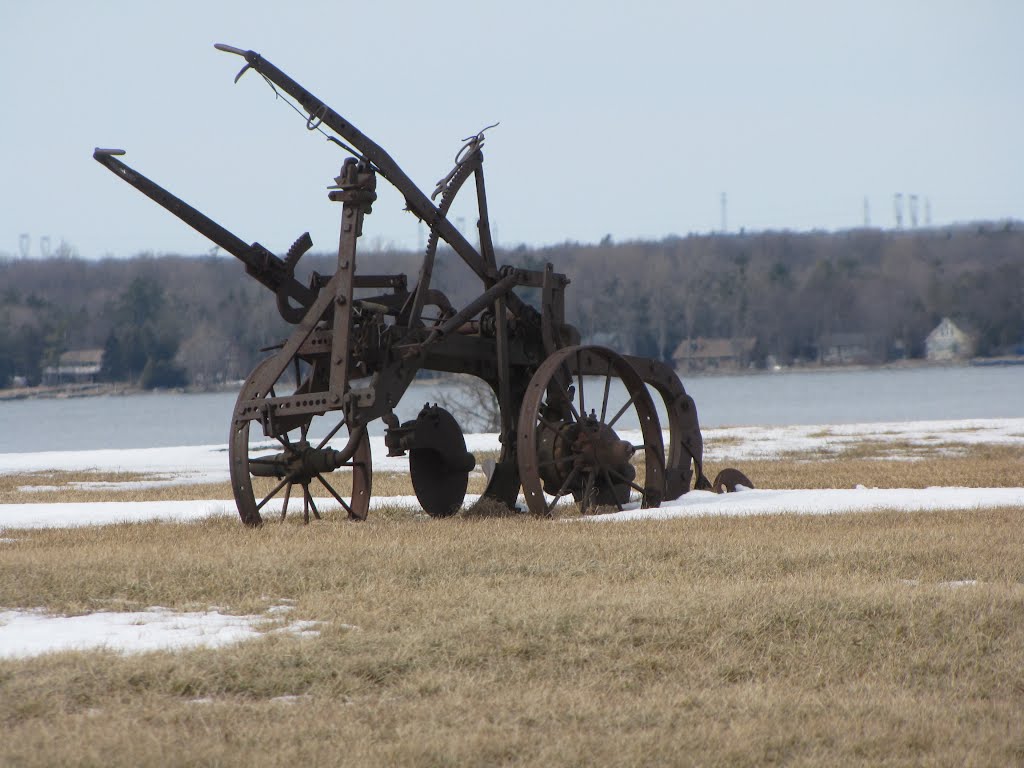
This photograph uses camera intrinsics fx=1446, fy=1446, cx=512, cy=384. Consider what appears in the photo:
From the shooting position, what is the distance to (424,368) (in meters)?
12.1

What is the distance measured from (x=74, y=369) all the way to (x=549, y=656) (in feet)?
299

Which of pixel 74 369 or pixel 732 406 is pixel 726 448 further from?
pixel 74 369

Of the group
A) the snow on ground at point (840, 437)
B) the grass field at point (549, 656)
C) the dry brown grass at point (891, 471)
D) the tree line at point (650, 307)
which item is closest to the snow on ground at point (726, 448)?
the snow on ground at point (840, 437)

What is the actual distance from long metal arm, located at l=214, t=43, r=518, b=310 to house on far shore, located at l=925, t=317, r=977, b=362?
3330 inches

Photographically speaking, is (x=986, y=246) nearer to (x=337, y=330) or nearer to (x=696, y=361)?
(x=696, y=361)

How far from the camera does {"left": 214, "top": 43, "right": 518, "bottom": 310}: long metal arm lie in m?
11.4

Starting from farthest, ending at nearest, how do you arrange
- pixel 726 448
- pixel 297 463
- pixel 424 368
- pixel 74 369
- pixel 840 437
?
pixel 74 369, pixel 840 437, pixel 726 448, pixel 424 368, pixel 297 463

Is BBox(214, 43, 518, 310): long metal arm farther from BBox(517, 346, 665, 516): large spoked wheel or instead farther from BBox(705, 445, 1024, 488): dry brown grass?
BBox(705, 445, 1024, 488): dry brown grass

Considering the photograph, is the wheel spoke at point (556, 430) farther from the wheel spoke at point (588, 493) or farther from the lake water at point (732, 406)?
the lake water at point (732, 406)

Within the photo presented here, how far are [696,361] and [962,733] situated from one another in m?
93.4

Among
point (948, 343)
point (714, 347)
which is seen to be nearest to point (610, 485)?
point (948, 343)

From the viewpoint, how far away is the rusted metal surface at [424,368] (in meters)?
11.5

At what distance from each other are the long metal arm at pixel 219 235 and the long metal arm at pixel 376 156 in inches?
45.3

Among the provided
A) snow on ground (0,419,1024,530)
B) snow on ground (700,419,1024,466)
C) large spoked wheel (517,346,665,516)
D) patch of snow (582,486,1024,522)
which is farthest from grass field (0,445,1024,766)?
snow on ground (700,419,1024,466)
